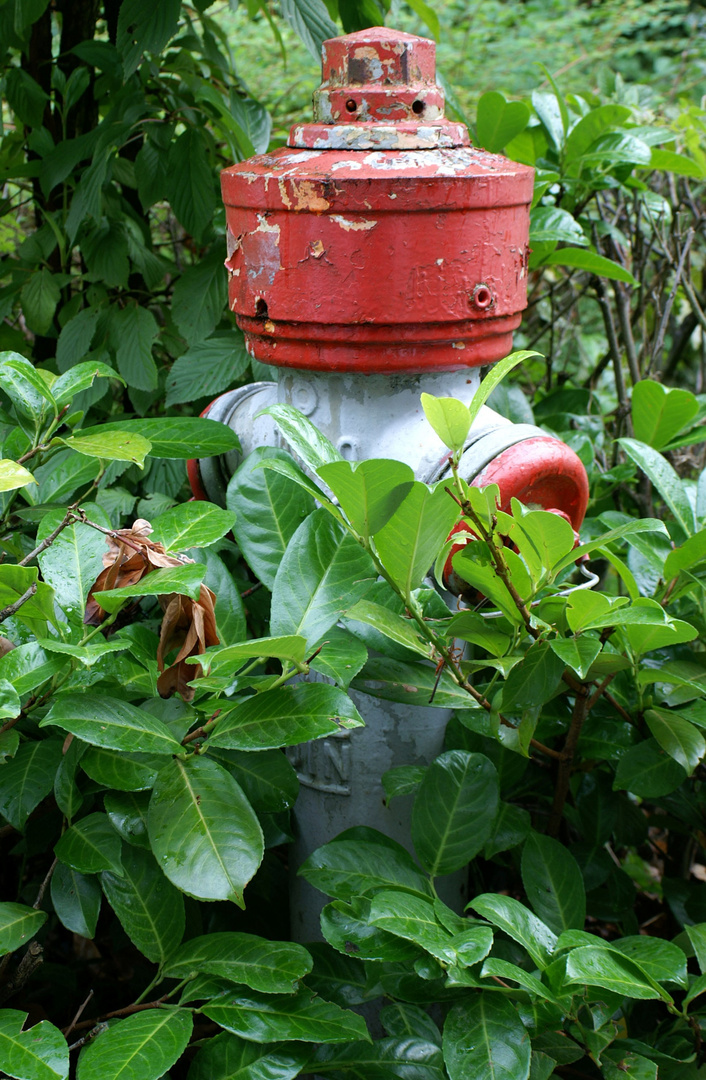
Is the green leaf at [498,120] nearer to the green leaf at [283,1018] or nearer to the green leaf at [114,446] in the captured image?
the green leaf at [114,446]

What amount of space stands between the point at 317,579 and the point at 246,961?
38 centimetres

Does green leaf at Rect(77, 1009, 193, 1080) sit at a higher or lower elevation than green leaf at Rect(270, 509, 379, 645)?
lower

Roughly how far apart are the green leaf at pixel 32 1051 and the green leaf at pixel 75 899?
0.11 meters

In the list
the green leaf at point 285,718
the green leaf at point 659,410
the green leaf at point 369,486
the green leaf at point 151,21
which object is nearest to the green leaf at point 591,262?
the green leaf at point 659,410

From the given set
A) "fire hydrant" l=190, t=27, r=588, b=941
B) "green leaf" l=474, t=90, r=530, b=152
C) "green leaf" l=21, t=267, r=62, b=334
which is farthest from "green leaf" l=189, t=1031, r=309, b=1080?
"green leaf" l=474, t=90, r=530, b=152

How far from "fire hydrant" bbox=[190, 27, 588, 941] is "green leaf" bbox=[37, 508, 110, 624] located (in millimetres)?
250

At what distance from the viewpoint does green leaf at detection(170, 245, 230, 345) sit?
61.0 inches

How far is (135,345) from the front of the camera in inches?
60.8

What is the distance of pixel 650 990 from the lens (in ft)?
2.89

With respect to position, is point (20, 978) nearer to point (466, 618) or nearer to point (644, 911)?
point (466, 618)

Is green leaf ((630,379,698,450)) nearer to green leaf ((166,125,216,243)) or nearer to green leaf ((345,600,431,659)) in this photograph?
green leaf ((345,600,431,659))

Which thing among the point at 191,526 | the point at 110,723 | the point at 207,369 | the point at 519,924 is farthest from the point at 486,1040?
the point at 207,369

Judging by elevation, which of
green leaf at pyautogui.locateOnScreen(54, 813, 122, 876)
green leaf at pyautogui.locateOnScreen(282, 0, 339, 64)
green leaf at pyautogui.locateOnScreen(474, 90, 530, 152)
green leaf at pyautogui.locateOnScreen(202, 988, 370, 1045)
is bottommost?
green leaf at pyautogui.locateOnScreen(202, 988, 370, 1045)

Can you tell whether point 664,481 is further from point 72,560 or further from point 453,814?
point 72,560
